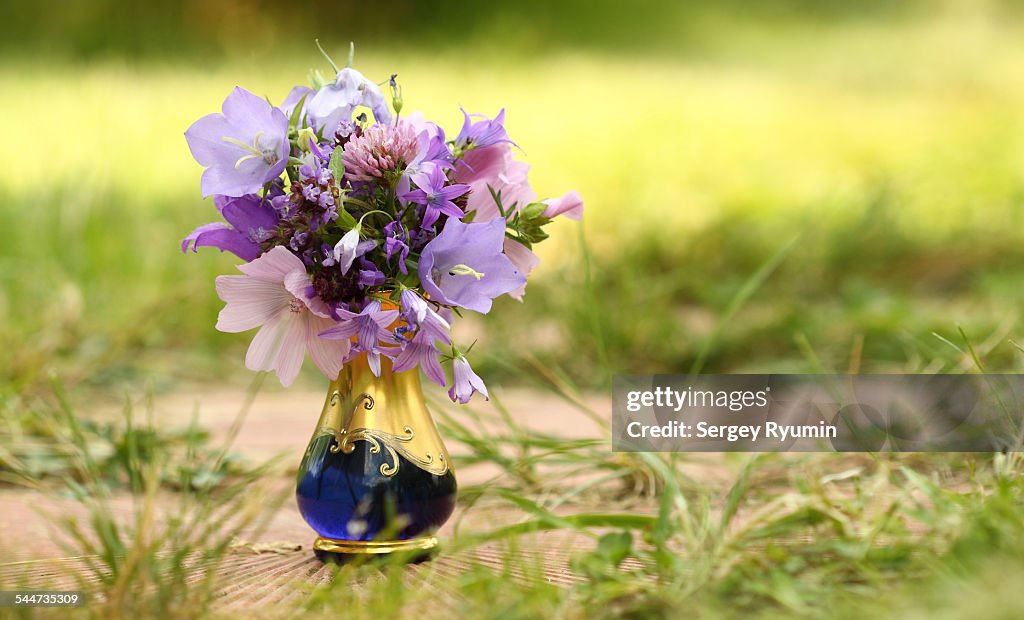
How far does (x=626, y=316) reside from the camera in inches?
108

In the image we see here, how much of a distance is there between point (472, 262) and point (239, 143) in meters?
0.29

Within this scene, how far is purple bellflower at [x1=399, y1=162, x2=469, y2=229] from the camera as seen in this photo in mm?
1112

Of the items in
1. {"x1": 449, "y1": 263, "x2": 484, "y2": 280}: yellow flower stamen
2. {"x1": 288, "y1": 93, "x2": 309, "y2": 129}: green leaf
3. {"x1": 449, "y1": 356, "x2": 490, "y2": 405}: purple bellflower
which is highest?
{"x1": 288, "y1": 93, "x2": 309, "y2": 129}: green leaf

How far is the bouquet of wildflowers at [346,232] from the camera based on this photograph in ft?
3.63

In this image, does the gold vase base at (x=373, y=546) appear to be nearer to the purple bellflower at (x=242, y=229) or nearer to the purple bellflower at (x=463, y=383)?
the purple bellflower at (x=463, y=383)

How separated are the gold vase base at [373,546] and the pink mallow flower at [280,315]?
197 mm

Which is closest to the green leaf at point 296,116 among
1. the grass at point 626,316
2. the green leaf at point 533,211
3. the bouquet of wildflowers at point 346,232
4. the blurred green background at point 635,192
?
the bouquet of wildflowers at point 346,232

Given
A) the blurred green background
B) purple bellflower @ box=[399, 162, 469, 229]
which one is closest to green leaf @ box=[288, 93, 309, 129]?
purple bellflower @ box=[399, 162, 469, 229]

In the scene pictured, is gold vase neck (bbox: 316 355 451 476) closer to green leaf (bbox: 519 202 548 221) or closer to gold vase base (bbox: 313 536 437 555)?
gold vase base (bbox: 313 536 437 555)

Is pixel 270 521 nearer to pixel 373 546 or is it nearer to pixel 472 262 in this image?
pixel 373 546

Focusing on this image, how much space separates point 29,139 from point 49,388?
10.5 feet

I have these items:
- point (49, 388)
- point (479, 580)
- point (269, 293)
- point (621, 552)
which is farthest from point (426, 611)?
point (49, 388)

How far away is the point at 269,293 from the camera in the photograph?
114 centimetres

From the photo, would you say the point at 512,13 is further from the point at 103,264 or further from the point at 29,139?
the point at 103,264
